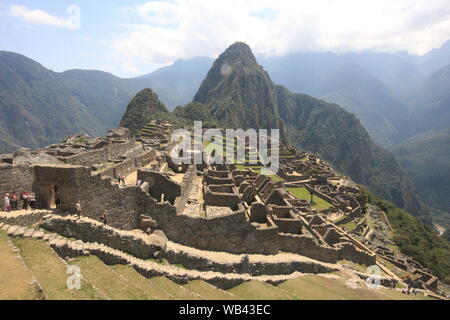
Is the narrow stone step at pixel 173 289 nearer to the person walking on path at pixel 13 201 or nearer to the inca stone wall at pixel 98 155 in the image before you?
the person walking on path at pixel 13 201

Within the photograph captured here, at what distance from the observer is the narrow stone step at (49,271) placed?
10.2 metres

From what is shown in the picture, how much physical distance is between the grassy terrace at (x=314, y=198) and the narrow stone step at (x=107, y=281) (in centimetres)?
4382

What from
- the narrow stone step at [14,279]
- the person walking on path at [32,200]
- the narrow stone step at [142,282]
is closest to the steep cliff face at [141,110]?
the person walking on path at [32,200]

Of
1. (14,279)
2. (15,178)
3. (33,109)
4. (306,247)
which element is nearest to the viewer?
(14,279)

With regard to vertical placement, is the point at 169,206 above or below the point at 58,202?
below

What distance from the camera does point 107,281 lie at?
39.5 feet

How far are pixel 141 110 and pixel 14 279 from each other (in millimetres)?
116159

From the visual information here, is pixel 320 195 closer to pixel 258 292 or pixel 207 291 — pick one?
pixel 258 292

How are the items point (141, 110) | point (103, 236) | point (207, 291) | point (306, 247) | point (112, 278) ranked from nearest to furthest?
point (112, 278) → point (207, 291) → point (103, 236) → point (306, 247) → point (141, 110)

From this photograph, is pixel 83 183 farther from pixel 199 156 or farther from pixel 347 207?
pixel 347 207

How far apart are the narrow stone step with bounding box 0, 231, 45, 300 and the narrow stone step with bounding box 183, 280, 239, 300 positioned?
6813 millimetres

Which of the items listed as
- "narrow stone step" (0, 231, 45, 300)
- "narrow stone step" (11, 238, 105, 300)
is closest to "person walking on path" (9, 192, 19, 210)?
"narrow stone step" (11, 238, 105, 300)

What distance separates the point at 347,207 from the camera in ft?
184


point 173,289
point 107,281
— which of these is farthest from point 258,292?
point 107,281
